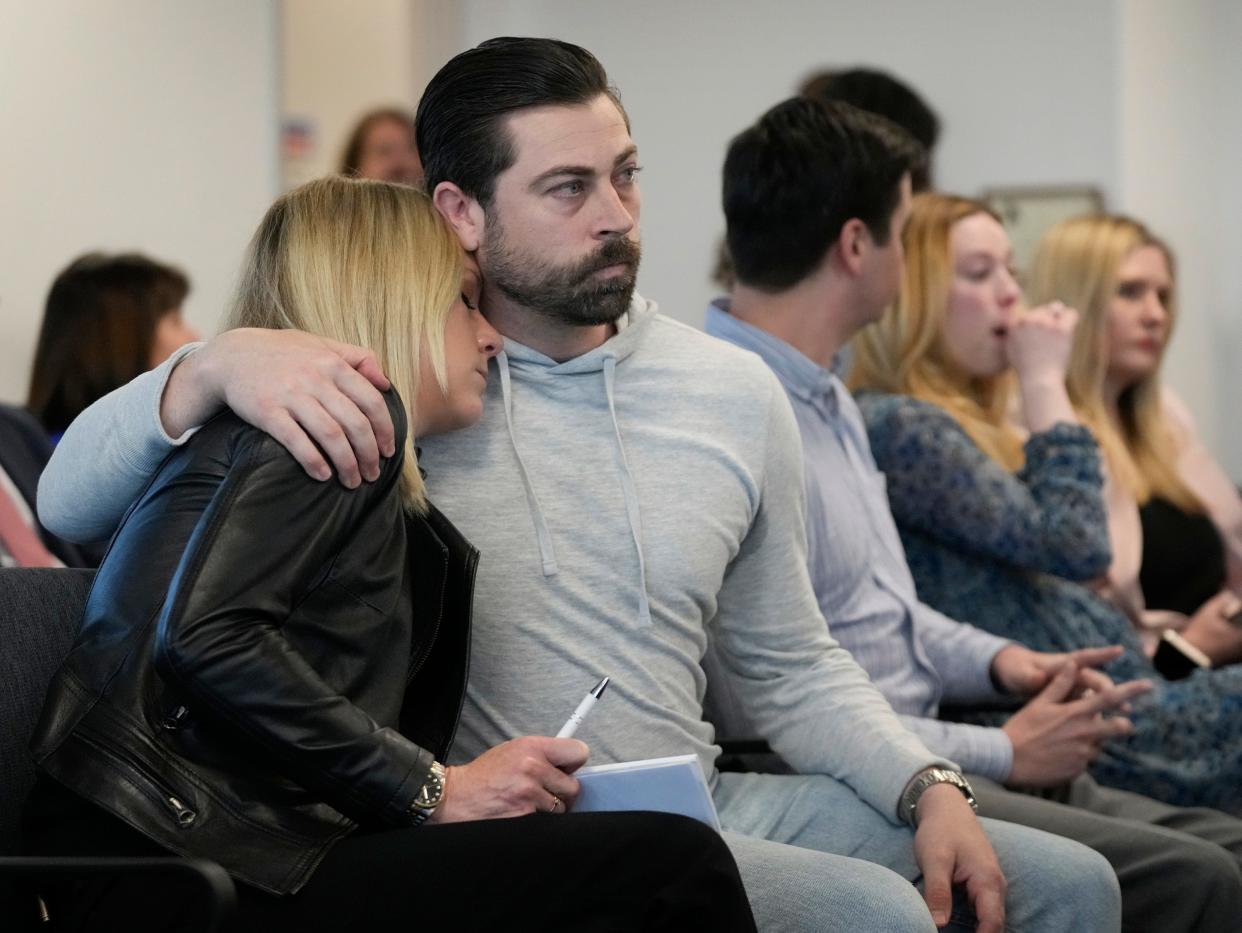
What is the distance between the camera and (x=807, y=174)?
2682 millimetres

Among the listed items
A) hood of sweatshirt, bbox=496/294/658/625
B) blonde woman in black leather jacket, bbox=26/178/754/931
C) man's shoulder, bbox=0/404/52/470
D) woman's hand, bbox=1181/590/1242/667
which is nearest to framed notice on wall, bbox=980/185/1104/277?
woman's hand, bbox=1181/590/1242/667

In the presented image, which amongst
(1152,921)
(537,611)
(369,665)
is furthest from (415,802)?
(1152,921)

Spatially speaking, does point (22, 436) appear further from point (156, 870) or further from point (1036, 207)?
point (1036, 207)

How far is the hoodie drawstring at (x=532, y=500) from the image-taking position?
6.21ft

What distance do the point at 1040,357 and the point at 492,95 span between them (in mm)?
1308

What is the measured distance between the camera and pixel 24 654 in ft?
5.36

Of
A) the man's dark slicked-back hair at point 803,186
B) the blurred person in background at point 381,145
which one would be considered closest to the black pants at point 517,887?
the man's dark slicked-back hair at point 803,186

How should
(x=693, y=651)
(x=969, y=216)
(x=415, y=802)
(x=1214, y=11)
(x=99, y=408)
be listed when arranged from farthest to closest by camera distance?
(x=1214, y=11) < (x=969, y=216) < (x=693, y=651) < (x=99, y=408) < (x=415, y=802)

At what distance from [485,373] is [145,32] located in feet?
9.49

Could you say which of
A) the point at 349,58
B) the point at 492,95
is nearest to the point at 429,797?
the point at 492,95

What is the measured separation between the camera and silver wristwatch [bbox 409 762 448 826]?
1484mm

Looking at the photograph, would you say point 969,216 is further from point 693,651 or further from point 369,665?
point 369,665

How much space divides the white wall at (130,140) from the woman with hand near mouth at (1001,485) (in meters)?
1.74

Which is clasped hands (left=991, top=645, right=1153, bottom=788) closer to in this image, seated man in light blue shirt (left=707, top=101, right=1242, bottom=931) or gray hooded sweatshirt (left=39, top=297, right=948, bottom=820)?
seated man in light blue shirt (left=707, top=101, right=1242, bottom=931)
